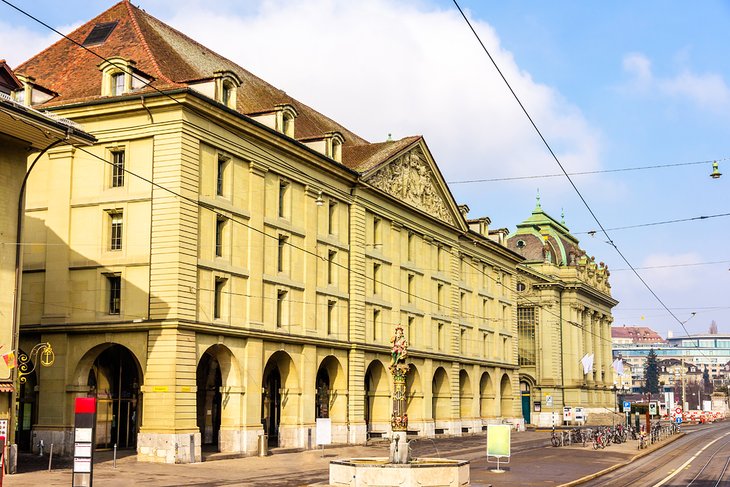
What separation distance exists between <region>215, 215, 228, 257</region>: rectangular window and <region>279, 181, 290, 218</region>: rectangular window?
20.2ft

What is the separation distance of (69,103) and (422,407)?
36426 millimetres

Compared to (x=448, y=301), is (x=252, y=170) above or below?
above

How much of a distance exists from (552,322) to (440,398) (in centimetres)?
4167

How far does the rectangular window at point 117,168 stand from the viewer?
1897 inches

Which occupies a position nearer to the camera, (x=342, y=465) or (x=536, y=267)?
(x=342, y=465)

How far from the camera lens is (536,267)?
4719 inches

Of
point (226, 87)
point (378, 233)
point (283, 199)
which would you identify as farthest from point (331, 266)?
point (226, 87)

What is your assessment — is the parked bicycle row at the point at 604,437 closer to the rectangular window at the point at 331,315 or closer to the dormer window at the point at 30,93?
the rectangular window at the point at 331,315

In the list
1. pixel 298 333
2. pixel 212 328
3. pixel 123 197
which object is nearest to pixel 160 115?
pixel 123 197

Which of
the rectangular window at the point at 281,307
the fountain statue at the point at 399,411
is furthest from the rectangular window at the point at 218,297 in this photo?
the fountain statue at the point at 399,411

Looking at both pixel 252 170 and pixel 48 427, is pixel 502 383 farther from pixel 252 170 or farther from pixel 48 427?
pixel 48 427

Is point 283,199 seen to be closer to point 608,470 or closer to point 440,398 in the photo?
point 608,470

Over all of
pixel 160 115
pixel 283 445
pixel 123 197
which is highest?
pixel 160 115

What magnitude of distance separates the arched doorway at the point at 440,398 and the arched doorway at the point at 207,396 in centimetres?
2545
